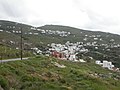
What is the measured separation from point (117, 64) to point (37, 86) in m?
121

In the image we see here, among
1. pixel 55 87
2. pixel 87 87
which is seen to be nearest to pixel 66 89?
pixel 55 87

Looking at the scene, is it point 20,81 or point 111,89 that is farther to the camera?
point 111,89

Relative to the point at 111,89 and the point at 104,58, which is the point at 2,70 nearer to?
the point at 111,89

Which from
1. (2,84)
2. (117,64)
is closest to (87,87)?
(2,84)

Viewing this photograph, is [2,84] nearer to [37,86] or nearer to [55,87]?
[37,86]

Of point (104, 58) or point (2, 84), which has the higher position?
point (2, 84)

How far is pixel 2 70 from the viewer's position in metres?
30.3

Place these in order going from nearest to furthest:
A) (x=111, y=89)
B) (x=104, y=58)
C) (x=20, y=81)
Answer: (x=20, y=81) < (x=111, y=89) < (x=104, y=58)

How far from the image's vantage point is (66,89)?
3023cm

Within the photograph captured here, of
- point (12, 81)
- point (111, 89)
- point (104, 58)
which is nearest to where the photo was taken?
point (12, 81)

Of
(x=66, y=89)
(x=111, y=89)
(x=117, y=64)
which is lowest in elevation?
(x=117, y=64)

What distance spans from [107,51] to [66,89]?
15729 centimetres

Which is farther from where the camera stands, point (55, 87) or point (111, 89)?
point (111, 89)

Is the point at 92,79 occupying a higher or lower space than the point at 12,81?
lower
